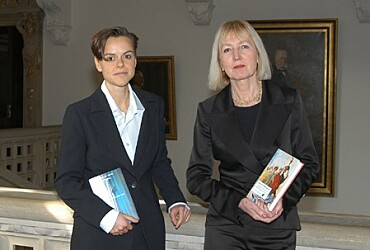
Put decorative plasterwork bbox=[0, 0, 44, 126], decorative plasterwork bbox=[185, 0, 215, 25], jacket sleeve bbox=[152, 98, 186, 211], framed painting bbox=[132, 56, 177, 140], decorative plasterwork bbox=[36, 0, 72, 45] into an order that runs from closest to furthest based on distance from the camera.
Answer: jacket sleeve bbox=[152, 98, 186, 211] < decorative plasterwork bbox=[185, 0, 215, 25] < framed painting bbox=[132, 56, 177, 140] < decorative plasterwork bbox=[36, 0, 72, 45] < decorative plasterwork bbox=[0, 0, 44, 126]

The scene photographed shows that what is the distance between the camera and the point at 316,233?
241 cm

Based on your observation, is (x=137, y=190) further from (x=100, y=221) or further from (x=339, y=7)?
(x=339, y=7)

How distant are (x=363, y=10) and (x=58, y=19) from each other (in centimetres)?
452

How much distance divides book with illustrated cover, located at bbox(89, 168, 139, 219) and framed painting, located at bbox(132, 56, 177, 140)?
22.1ft

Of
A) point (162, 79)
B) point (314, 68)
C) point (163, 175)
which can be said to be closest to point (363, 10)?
point (314, 68)

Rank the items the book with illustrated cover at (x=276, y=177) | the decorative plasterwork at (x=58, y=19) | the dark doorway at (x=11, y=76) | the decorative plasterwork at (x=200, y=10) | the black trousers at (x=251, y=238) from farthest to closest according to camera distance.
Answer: the dark doorway at (x=11, y=76) < the decorative plasterwork at (x=58, y=19) < the decorative plasterwork at (x=200, y=10) < the black trousers at (x=251, y=238) < the book with illustrated cover at (x=276, y=177)

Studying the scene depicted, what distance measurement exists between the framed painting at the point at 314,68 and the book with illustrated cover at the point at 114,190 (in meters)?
6.27

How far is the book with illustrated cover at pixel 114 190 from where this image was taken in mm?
2219

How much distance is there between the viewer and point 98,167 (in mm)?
2293

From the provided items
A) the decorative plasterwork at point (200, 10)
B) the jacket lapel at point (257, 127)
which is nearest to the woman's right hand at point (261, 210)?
the jacket lapel at point (257, 127)

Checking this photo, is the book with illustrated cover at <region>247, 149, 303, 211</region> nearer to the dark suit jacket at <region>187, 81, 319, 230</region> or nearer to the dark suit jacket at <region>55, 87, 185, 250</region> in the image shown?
the dark suit jacket at <region>187, 81, 319, 230</region>

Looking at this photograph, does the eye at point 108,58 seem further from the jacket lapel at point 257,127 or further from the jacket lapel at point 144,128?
the jacket lapel at point 257,127

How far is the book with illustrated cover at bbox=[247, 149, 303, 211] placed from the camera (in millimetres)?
2170

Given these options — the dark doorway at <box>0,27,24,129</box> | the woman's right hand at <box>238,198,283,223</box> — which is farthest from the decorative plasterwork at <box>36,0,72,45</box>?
the woman's right hand at <box>238,198,283,223</box>
